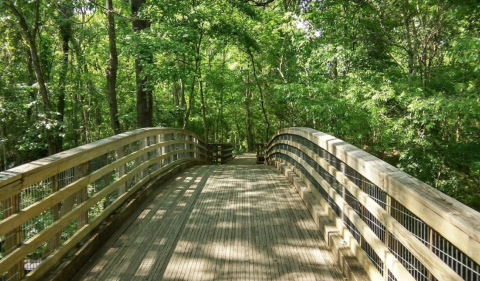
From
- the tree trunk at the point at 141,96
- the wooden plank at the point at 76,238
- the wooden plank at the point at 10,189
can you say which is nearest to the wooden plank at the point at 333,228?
the wooden plank at the point at 76,238

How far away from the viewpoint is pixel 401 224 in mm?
2111

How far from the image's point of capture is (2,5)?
24.5 ft

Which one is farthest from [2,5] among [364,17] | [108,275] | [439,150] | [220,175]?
[439,150]

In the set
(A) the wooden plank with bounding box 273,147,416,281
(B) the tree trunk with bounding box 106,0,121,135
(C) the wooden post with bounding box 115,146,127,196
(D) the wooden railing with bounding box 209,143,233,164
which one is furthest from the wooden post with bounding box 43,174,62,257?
(D) the wooden railing with bounding box 209,143,233,164

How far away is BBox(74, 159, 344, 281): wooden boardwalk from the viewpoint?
287 centimetres

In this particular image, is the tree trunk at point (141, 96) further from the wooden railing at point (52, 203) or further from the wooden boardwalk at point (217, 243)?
the wooden railing at point (52, 203)

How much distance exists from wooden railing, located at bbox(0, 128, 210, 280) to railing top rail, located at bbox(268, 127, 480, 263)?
2.43 metres

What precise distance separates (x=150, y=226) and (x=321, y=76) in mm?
7457

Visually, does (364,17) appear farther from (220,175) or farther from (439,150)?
(220,175)

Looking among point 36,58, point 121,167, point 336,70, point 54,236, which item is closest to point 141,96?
point 36,58

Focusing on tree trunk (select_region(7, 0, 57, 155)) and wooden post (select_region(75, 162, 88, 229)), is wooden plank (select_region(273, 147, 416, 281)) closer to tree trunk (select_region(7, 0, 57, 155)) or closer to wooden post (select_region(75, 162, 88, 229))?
wooden post (select_region(75, 162, 88, 229))

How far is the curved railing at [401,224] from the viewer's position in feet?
4.80

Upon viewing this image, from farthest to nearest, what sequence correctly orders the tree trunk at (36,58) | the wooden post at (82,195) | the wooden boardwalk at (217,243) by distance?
the tree trunk at (36,58)
the wooden post at (82,195)
the wooden boardwalk at (217,243)

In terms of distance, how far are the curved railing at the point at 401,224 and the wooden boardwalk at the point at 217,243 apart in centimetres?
46
